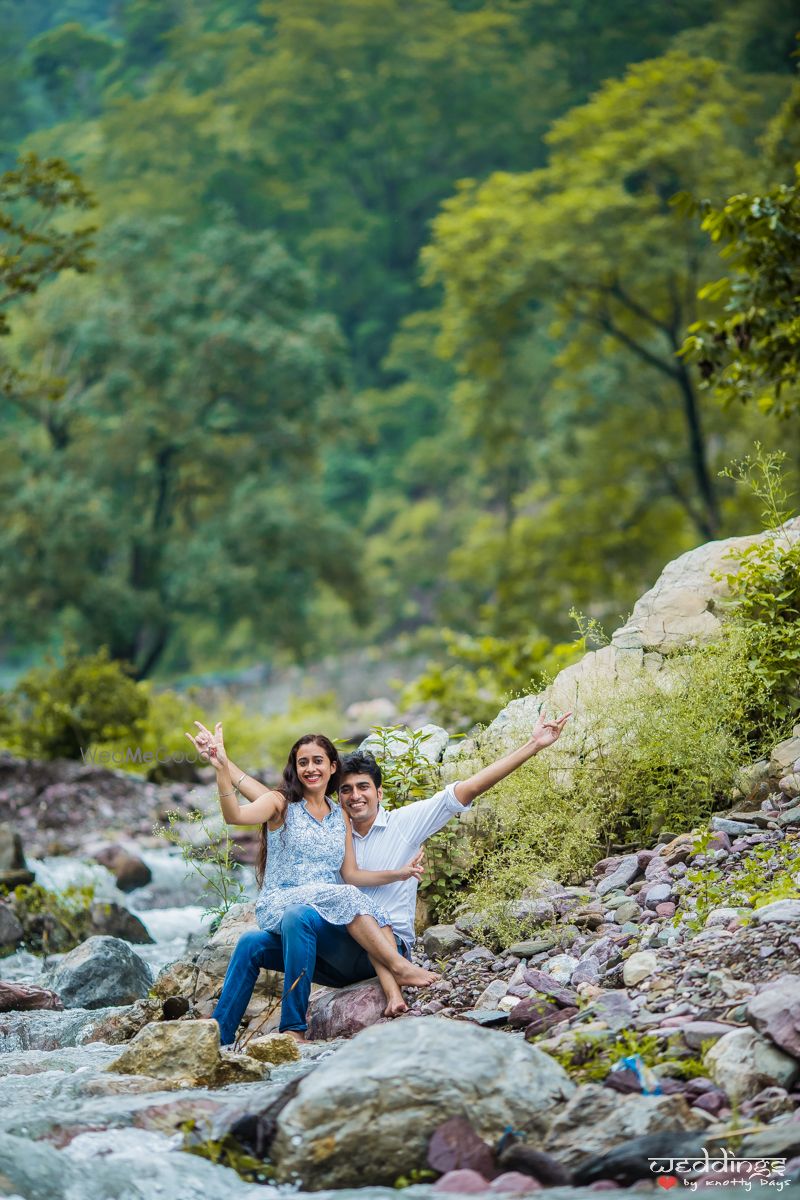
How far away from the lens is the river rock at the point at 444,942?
5.52 m

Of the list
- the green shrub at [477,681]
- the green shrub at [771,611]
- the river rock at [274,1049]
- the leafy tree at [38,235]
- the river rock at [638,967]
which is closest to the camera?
the river rock at [638,967]

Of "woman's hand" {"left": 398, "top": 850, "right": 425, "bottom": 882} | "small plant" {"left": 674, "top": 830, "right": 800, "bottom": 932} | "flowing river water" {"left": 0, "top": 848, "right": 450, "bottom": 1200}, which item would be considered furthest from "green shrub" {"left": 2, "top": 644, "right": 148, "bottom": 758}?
"small plant" {"left": 674, "top": 830, "right": 800, "bottom": 932}

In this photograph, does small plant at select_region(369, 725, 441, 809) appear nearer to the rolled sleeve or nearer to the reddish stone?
the rolled sleeve

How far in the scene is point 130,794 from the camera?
42.3 ft

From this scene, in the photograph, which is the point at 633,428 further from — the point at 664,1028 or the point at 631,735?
the point at 664,1028

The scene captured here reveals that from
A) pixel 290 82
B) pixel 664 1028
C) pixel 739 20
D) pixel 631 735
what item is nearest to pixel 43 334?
pixel 739 20

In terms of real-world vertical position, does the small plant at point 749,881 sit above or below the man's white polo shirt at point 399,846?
below

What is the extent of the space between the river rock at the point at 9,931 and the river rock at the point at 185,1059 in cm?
387

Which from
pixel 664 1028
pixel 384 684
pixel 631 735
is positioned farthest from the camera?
pixel 384 684

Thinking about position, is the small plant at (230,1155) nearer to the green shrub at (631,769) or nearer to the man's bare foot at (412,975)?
the man's bare foot at (412,975)

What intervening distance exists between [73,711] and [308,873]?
9.74m

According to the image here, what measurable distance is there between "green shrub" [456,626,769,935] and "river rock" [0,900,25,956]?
359 centimetres

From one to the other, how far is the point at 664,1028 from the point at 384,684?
924 inches

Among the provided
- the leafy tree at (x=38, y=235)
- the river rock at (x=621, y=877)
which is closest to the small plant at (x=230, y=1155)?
the river rock at (x=621, y=877)
